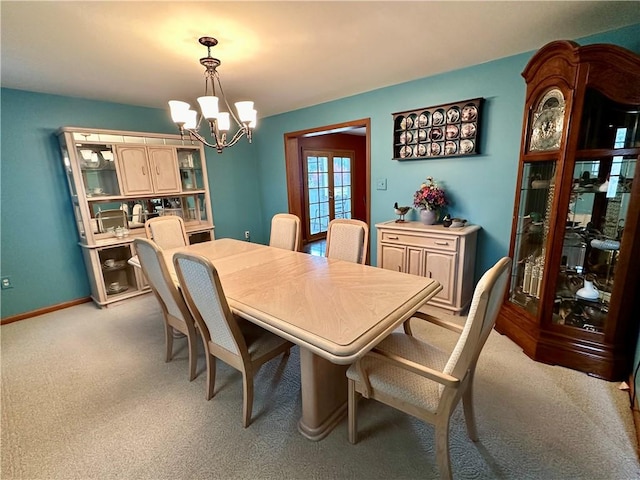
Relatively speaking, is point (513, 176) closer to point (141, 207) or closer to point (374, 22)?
point (374, 22)

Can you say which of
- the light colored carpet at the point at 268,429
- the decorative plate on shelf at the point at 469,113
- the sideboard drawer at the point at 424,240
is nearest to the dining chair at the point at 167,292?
the light colored carpet at the point at 268,429

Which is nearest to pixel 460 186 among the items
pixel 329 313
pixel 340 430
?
pixel 329 313

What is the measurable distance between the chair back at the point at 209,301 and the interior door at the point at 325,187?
4.18 meters

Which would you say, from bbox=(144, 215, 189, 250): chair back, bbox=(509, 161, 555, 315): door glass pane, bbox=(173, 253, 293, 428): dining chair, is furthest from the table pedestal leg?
bbox=(144, 215, 189, 250): chair back

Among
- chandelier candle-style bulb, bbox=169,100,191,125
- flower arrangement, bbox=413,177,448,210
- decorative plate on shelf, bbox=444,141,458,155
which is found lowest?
flower arrangement, bbox=413,177,448,210

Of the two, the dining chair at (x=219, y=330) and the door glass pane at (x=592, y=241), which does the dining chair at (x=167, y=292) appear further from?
the door glass pane at (x=592, y=241)

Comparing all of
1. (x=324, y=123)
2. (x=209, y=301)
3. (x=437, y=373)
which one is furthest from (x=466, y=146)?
(x=209, y=301)

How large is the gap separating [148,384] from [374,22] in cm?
280

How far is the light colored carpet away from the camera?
1378 millimetres

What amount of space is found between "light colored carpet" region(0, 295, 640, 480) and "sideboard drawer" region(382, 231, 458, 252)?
89 centimetres

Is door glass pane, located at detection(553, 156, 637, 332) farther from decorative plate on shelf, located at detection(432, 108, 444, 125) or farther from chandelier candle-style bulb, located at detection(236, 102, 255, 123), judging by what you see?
chandelier candle-style bulb, located at detection(236, 102, 255, 123)

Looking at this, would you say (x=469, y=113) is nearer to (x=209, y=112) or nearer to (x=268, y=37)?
(x=268, y=37)

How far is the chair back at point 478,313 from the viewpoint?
1.00 metres

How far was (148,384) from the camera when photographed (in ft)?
6.56
